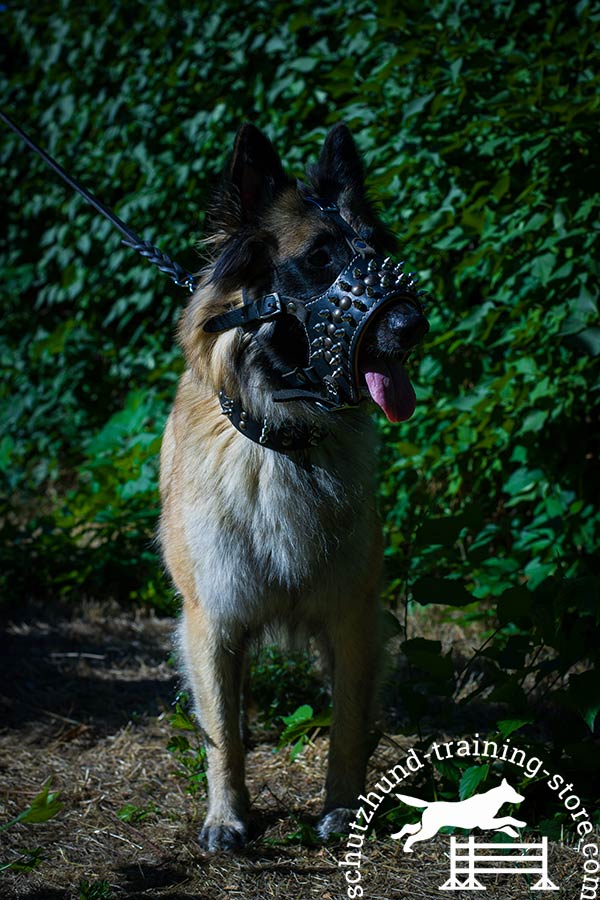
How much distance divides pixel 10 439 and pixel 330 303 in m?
4.69

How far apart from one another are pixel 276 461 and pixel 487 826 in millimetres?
1200

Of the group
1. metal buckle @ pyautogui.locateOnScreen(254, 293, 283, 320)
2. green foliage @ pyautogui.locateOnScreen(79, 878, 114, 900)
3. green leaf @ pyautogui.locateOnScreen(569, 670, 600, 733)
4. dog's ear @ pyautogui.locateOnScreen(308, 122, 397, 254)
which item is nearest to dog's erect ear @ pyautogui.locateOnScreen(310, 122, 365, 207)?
dog's ear @ pyautogui.locateOnScreen(308, 122, 397, 254)

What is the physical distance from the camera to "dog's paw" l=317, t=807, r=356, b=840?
271cm

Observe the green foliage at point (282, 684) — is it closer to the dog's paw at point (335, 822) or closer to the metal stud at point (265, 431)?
the dog's paw at point (335, 822)

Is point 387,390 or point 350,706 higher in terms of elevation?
point 387,390

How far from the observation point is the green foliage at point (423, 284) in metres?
3.59

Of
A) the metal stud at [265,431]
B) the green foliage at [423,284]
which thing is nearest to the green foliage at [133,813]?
the green foliage at [423,284]

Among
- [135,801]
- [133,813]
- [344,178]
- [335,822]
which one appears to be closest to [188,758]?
[135,801]

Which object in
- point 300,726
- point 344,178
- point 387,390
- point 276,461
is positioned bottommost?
point 300,726

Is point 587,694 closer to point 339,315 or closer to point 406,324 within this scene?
point 406,324

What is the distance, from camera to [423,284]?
442cm

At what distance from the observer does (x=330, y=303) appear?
2.39 metres

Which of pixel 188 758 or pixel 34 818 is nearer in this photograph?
pixel 34 818

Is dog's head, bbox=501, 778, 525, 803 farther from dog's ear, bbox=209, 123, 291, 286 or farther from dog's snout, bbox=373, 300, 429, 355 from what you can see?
dog's ear, bbox=209, 123, 291, 286
